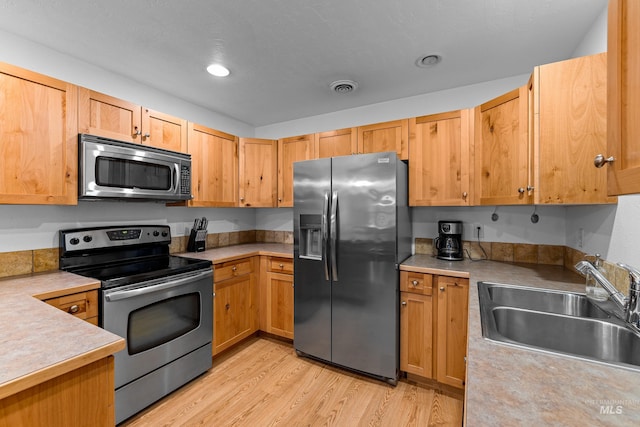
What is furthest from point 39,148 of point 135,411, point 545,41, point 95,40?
point 545,41

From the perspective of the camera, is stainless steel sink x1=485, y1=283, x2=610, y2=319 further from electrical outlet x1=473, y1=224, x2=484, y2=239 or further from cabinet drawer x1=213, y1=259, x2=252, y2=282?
cabinet drawer x1=213, y1=259, x2=252, y2=282

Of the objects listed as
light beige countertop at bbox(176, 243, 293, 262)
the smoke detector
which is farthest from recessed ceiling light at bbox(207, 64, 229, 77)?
light beige countertop at bbox(176, 243, 293, 262)

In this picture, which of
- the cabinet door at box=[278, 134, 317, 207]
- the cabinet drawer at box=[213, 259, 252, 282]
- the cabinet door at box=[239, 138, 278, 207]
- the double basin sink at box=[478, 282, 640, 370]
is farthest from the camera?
the cabinet door at box=[239, 138, 278, 207]

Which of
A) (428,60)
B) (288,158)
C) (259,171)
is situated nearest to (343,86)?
(428,60)

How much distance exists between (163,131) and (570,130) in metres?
2.80

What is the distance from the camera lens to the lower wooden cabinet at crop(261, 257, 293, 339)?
2809 millimetres

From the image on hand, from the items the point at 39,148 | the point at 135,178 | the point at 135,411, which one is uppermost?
the point at 39,148

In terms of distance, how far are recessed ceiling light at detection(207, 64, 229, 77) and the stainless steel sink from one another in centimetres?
241

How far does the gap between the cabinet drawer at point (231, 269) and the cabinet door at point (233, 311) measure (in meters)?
0.04

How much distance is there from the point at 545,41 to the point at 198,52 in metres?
2.35

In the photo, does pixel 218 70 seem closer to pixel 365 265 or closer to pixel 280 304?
pixel 365 265

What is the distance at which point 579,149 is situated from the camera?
4.85ft

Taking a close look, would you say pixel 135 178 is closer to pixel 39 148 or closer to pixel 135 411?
pixel 39 148

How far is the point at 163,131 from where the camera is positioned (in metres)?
2.44
